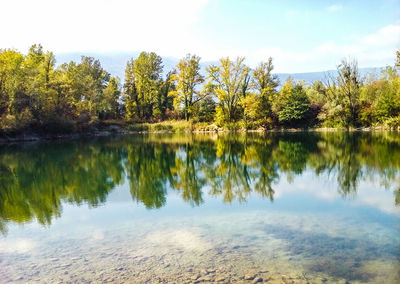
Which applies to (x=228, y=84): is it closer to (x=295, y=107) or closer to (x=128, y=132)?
(x=295, y=107)

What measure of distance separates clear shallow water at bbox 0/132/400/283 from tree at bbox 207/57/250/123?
39187 millimetres

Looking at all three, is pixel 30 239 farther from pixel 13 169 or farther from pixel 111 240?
pixel 13 169

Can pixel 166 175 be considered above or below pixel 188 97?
below

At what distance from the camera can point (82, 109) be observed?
5781 centimetres

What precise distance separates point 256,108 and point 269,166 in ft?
120

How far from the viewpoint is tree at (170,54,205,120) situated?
60.0 metres

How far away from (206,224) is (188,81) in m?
52.2

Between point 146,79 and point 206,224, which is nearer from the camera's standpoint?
point 206,224

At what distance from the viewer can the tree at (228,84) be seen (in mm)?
57562

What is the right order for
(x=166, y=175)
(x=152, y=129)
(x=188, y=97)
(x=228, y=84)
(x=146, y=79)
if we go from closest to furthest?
(x=166, y=175) → (x=228, y=84) → (x=188, y=97) → (x=152, y=129) → (x=146, y=79)

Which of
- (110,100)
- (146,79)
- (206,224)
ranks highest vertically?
(146,79)

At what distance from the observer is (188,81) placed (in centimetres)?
6056

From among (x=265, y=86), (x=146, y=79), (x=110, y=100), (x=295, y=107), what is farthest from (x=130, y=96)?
(x=295, y=107)

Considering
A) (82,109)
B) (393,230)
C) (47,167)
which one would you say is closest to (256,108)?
(82,109)
